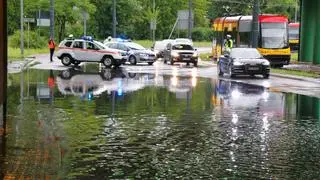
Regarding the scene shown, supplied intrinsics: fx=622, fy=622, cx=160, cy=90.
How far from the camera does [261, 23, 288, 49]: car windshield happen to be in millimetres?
42906

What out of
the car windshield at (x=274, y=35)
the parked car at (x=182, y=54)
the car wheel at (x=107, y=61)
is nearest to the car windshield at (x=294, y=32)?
the parked car at (x=182, y=54)

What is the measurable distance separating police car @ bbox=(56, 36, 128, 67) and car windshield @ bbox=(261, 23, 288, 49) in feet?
33.5

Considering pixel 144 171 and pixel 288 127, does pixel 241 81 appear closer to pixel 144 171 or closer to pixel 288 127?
pixel 288 127

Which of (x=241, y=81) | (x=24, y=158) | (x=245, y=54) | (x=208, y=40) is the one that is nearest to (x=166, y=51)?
(x=245, y=54)

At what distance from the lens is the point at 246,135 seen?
484 inches

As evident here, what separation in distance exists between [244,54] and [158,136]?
2075cm

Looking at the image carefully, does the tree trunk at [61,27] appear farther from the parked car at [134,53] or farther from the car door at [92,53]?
the car door at [92,53]

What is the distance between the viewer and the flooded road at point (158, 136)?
8.91 meters

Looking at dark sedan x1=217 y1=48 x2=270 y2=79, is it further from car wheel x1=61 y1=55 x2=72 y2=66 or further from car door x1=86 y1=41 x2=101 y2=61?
car wheel x1=61 y1=55 x2=72 y2=66

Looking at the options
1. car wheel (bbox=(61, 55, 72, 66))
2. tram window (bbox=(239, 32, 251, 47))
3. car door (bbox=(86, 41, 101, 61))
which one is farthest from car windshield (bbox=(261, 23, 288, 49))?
car wheel (bbox=(61, 55, 72, 66))

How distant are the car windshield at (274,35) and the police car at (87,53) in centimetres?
1020

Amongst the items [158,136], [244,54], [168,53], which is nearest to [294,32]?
→ [168,53]

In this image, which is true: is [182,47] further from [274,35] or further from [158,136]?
[158,136]

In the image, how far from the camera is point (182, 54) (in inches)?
1780
